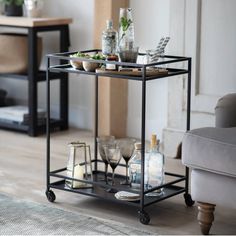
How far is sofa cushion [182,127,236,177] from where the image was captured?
9.55ft

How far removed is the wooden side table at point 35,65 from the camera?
481cm

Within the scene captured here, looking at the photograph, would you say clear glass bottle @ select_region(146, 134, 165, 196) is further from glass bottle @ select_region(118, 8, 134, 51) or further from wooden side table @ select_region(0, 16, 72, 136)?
wooden side table @ select_region(0, 16, 72, 136)

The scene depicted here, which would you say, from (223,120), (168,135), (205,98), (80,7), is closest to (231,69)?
(205,98)

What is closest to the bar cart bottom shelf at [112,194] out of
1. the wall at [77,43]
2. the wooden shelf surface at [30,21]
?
the wooden shelf surface at [30,21]

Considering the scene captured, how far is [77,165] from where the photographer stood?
3504mm

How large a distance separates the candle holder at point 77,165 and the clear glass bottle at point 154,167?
1.03ft

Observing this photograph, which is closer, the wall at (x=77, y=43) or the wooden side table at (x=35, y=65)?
the wooden side table at (x=35, y=65)

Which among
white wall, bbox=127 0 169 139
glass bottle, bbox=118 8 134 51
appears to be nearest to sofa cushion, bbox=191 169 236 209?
glass bottle, bbox=118 8 134 51

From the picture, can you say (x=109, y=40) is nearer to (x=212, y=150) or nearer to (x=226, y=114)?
(x=226, y=114)

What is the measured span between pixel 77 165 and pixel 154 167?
0.38 meters

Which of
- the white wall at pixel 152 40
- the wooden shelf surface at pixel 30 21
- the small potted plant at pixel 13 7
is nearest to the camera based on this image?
the white wall at pixel 152 40

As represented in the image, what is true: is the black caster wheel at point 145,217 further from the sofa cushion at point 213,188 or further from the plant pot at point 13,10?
the plant pot at point 13,10

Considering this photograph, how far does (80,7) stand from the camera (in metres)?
5.09

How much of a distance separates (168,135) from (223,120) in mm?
1047
